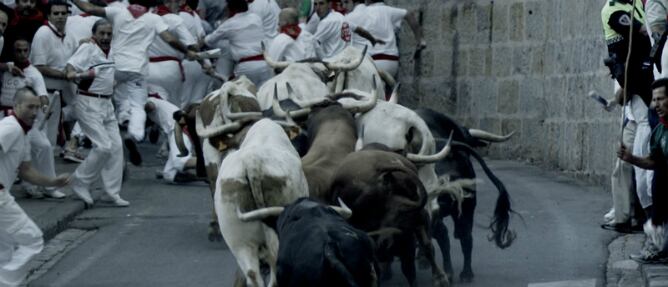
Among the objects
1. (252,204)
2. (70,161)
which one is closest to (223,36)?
(70,161)

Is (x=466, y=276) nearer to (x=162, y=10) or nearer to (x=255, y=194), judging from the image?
(x=255, y=194)

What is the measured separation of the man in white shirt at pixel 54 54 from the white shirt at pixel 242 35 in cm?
331

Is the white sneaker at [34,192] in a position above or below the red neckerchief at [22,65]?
below

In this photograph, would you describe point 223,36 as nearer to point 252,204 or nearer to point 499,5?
point 499,5

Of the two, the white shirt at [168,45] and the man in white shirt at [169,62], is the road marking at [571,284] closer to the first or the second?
the man in white shirt at [169,62]

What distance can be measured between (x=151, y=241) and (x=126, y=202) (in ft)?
8.46

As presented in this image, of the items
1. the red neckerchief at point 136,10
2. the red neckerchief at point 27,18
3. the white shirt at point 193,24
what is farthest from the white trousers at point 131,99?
the white shirt at point 193,24

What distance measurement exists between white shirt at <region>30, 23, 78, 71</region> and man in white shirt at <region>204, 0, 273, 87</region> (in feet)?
11.4

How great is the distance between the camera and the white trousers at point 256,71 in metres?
20.3

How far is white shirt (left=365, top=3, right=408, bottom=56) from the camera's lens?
71.4 feet

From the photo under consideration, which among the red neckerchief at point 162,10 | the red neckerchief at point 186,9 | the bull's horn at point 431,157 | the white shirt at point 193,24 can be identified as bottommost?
the white shirt at point 193,24

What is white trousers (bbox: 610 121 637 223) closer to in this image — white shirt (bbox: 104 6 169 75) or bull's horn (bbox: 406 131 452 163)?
bull's horn (bbox: 406 131 452 163)

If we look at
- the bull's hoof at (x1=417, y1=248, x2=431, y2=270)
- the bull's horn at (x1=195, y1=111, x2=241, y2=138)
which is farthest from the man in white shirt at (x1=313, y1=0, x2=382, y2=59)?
the bull's hoof at (x1=417, y1=248, x2=431, y2=270)

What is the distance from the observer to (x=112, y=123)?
1698cm
